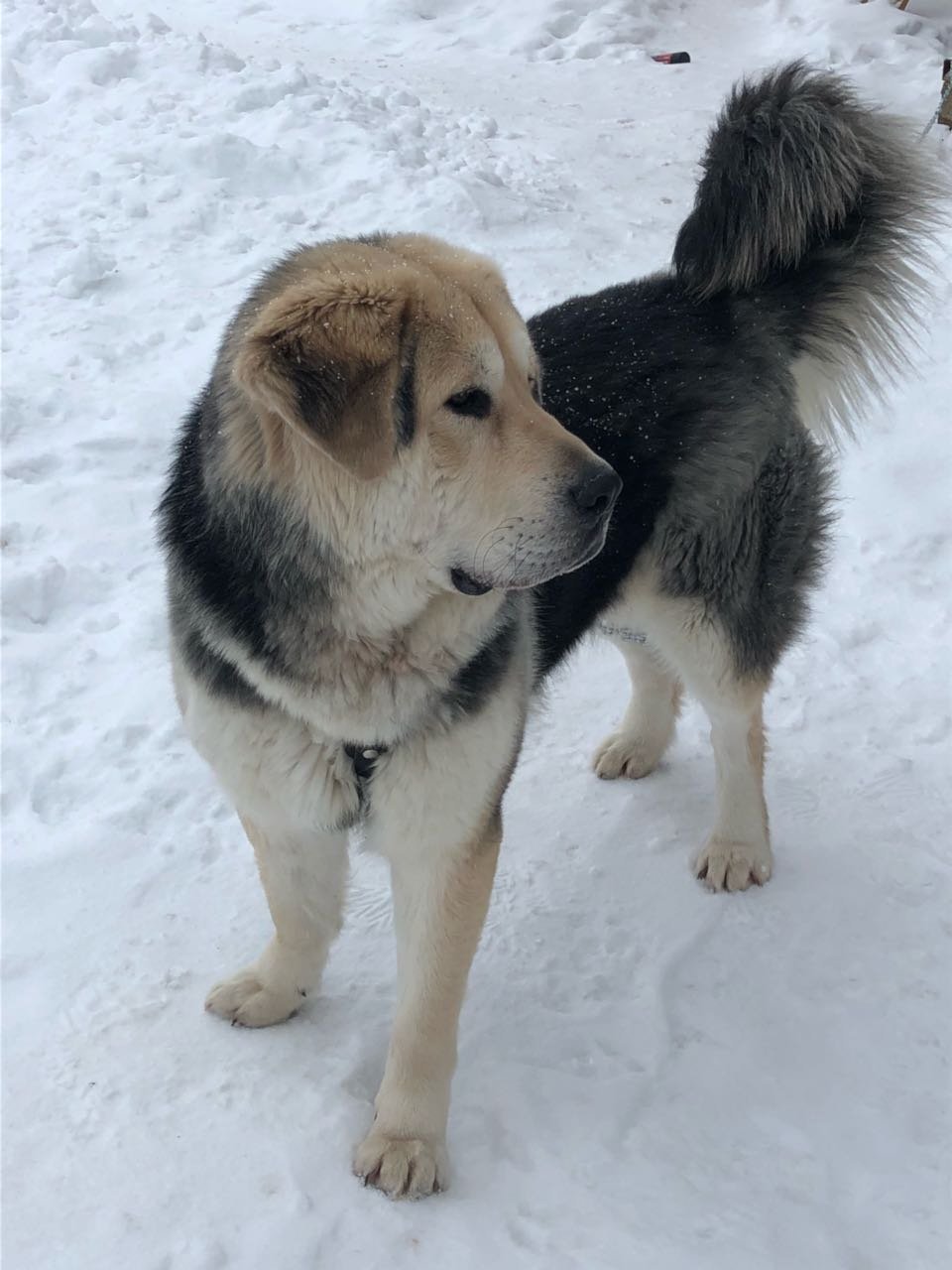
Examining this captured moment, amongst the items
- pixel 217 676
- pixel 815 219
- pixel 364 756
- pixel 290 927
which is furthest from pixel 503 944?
pixel 815 219

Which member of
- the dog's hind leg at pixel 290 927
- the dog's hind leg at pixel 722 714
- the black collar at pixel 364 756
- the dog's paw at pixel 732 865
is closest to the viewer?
the black collar at pixel 364 756

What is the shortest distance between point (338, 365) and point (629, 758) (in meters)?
2.28

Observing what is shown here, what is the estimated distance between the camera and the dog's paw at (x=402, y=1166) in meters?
A: 2.58

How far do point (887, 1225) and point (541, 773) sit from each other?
188cm

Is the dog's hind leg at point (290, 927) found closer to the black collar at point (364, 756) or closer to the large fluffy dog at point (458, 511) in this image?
the large fluffy dog at point (458, 511)

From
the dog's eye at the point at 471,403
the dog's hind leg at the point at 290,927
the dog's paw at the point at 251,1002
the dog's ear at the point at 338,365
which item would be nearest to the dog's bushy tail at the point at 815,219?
the dog's eye at the point at 471,403

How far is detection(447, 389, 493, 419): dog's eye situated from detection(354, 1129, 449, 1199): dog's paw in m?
1.63

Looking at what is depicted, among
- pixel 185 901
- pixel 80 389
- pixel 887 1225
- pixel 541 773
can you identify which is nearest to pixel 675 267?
pixel 541 773

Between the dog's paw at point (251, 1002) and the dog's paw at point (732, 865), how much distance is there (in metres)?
1.35

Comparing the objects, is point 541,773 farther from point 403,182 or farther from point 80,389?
point 403,182

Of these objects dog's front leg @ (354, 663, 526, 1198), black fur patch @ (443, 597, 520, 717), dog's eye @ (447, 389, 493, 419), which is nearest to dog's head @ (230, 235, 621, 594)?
dog's eye @ (447, 389, 493, 419)

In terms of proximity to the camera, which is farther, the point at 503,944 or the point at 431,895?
the point at 503,944

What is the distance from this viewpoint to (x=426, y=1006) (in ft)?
8.68

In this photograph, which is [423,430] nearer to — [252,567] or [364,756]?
[252,567]
